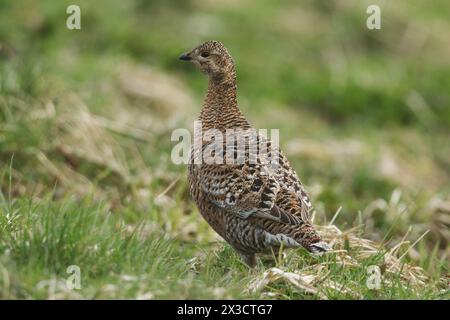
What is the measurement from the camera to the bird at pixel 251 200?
6.09 metres

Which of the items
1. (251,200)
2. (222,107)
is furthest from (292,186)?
(222,107)

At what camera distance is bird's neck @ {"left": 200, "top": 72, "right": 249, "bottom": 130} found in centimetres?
696

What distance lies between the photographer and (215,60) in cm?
713

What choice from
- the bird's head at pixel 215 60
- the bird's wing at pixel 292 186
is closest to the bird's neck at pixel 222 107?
the bird's head at pixel 215 60

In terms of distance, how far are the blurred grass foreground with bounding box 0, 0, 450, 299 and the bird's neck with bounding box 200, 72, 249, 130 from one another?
819mm

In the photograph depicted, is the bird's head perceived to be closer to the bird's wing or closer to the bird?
the bird

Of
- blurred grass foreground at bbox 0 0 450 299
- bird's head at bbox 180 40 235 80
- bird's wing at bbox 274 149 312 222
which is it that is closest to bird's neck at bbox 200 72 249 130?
bird's head at bbox 180 40 235 80

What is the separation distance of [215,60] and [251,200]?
139cm

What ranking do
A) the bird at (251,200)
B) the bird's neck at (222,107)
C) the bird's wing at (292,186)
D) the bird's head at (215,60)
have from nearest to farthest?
the bird at (251,200)
the bird's wing at (292,186)
the bird's neck at (222,107)
the bird's head at (215,60)

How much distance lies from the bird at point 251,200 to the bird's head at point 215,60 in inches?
18.8

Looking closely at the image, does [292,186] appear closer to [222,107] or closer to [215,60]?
[222,107]

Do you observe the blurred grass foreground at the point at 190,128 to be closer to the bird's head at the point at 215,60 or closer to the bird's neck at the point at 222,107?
the bird's neck at the point at 222,107

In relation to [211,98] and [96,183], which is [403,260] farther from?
[96,183]
